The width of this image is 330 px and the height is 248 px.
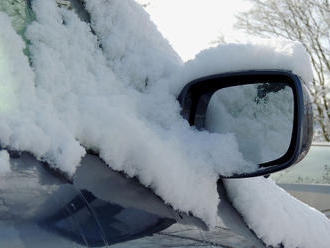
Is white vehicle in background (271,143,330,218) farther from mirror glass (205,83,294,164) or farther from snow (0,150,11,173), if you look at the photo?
snow (0,150,11,173)

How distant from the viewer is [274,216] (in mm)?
1695

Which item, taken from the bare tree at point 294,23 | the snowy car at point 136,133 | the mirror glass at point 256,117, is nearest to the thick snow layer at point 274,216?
the snowy car at point 136,133

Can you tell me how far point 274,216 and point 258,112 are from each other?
0.33 meters

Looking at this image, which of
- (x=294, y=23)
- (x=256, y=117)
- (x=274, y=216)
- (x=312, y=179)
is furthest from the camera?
(x=294, y=23)

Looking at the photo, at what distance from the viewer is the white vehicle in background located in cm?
469

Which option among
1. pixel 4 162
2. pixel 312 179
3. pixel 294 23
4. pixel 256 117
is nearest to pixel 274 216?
pixel 256 117

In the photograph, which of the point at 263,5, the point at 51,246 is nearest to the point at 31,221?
the point at 51,246

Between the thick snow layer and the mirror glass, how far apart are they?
16 centimetres

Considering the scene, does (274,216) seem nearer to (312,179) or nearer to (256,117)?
(256,117)

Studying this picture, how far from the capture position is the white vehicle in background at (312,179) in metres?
4.69

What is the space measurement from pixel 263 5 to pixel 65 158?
15843mm

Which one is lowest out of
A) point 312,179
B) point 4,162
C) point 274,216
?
point 312,179

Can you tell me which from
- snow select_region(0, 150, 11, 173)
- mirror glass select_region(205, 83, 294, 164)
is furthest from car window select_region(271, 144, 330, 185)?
snow select_region(0, 150, 11, 173)

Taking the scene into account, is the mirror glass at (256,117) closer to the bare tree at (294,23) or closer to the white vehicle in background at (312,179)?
the white vehicle in background at (312,179)
